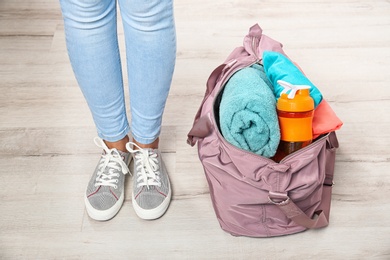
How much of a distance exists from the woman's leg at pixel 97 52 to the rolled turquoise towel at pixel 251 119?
0.22 metres

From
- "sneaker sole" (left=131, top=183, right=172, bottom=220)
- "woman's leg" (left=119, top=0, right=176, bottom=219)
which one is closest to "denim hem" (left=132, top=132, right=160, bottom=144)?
"woman's leg" (left=119, top=0, right=176, bottom=219)

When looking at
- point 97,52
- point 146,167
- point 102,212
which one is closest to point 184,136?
point 146,167

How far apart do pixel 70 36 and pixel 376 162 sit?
0.78m

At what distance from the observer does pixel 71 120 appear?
1236 millimetres

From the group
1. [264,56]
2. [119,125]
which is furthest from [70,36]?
[264,56]

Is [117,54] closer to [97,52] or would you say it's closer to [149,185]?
[97,52]

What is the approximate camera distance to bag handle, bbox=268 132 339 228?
0.83 meters

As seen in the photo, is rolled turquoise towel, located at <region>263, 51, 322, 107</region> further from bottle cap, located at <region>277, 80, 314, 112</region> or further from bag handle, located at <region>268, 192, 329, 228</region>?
bag handle, located at <region>268, 192, 329, 228</region>

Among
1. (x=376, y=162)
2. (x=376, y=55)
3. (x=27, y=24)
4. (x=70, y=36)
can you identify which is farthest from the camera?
(x=27, y=24)

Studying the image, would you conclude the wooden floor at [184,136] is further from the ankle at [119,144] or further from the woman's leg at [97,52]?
the woman's leg at [97,52]

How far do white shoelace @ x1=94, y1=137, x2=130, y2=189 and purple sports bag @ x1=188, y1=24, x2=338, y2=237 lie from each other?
18 centimetres

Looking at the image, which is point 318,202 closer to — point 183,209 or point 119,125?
point 183,209

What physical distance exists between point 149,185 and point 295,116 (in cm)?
37

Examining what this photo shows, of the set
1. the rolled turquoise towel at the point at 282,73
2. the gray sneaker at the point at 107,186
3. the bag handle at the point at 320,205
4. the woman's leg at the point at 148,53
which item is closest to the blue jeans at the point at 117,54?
the woman's leg at the point at 148,53
